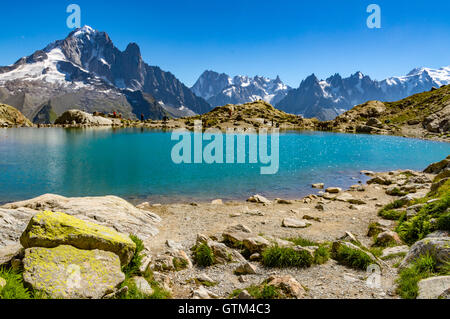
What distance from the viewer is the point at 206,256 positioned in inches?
517

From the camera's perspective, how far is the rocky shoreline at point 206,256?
9.00m

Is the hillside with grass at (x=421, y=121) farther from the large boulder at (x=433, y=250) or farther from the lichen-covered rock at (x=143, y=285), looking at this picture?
the lichen-covered rock at (x=143, y=285)

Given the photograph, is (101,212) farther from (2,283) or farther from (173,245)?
(2,283)

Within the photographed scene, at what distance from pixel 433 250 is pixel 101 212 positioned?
707 inches

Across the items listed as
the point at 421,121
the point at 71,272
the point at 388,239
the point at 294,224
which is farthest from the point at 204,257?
the point at 421,121

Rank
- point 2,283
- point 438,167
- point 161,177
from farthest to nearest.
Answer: point 161,177 < point 438,167 < point 2,283

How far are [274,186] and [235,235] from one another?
2434 cm

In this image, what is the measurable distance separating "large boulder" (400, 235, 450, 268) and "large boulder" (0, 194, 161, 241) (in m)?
14.1

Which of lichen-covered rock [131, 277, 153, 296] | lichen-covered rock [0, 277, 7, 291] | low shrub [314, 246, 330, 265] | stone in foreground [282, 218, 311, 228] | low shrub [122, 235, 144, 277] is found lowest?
stone in foreground [282, 218, 311, 228]

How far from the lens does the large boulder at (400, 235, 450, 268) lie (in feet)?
32.9

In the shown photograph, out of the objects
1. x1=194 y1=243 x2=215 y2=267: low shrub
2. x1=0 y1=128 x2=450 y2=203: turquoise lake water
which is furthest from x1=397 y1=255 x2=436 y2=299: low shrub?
x1=0 y1=128 x2=450 y2=203: turquoise lake water
